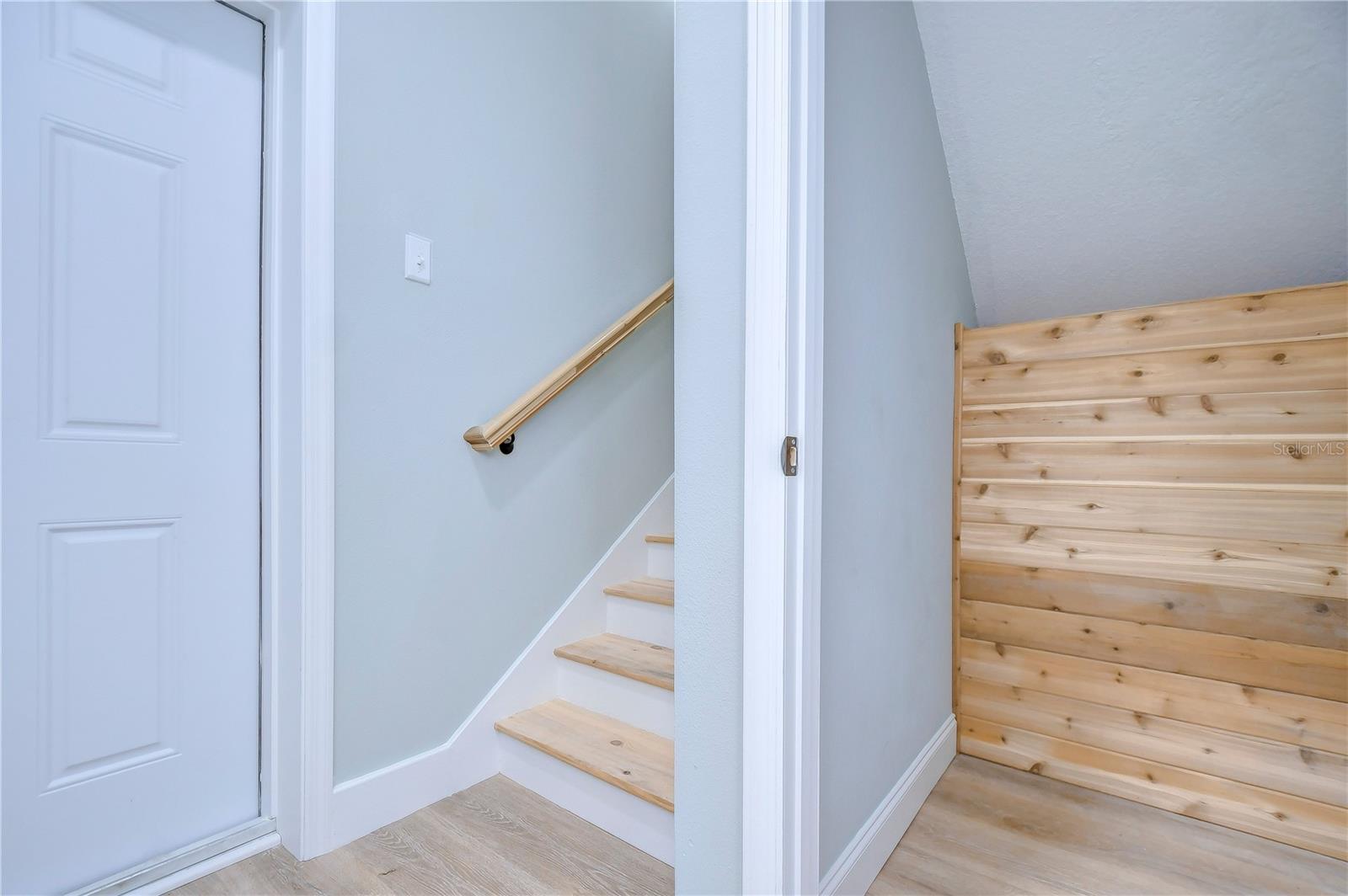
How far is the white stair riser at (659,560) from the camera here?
2.17 metres

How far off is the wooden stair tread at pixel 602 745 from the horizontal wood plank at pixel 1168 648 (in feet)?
3.32

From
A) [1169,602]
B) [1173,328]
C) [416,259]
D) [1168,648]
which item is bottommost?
[1168,648]

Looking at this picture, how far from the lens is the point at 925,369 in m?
1.67

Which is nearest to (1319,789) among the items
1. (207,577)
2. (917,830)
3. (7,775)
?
(917,830)

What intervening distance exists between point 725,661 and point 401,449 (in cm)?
99

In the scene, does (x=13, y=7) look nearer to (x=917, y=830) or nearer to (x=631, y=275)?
(x=631, y=275)

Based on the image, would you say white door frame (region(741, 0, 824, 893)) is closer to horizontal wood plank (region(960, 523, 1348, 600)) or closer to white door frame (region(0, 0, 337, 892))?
white door frame (region(0, 0, 337, 892))

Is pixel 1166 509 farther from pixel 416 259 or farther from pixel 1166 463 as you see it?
pixel 416 259

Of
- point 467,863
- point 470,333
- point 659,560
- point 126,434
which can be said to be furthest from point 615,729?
point 126,434

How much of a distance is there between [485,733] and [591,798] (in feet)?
1.23

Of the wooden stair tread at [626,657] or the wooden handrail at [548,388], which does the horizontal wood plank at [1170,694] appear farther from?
the wooden handrail at [548,388]

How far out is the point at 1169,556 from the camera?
162cm

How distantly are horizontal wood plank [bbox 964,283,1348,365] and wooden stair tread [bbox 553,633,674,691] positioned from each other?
49.5 inches

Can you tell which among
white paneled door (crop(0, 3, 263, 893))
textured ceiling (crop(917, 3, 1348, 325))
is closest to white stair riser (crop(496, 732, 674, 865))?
white paneled door (crop(0, 3, 263, 893))
